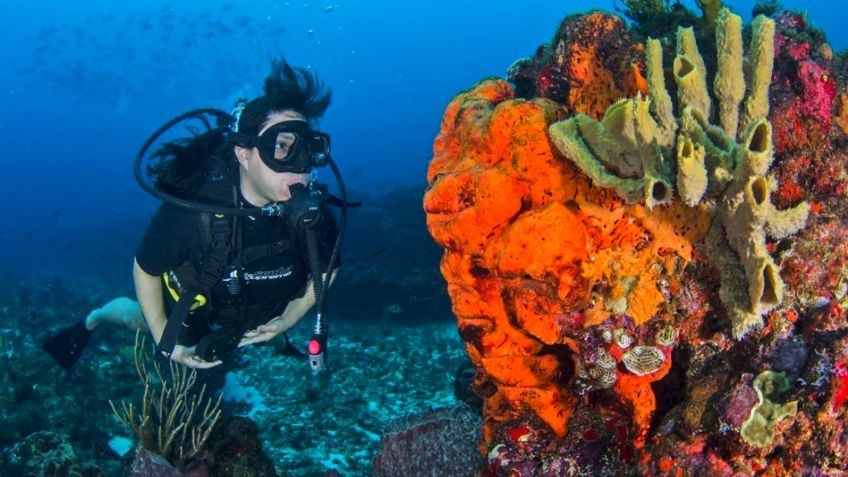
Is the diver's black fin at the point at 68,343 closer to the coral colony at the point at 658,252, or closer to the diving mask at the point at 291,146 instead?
the diving mask at the point at 291,146

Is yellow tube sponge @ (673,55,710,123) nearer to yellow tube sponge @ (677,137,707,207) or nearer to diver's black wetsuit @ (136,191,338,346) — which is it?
yellow tube sponge @ (677,137,707,207)

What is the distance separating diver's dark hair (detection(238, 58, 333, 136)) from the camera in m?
4.98

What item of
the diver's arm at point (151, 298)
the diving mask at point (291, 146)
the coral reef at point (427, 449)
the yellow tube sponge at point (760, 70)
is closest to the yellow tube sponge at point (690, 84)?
the yellow tube sponge at point (760, 70)

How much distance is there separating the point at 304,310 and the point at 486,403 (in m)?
3.16

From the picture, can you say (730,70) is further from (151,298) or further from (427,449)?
(151,298)

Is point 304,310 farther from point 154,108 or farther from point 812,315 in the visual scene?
point 154,108

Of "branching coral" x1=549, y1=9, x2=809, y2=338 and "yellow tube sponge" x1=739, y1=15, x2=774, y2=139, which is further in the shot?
"yellow tube sponge" x1=739, y1=15, x2=774, y2=139

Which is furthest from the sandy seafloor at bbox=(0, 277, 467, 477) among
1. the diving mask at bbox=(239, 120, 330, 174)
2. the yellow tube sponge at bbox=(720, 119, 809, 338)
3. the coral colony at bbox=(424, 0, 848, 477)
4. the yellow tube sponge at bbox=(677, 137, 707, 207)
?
the yellow tube sponge at bbox=(677, 137, 707, 207)

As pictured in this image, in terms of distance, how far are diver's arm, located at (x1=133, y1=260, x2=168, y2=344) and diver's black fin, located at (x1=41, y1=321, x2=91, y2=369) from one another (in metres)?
3.30

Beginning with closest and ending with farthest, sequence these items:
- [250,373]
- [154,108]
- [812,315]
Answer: [812,315] → [250,373] → [154,108]

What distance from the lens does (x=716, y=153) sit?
2.34 m

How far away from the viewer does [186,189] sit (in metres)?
5.03

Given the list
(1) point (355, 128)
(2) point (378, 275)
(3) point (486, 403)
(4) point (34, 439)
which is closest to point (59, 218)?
(2) point (378, 275)

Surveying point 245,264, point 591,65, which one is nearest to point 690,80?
point 591,65
